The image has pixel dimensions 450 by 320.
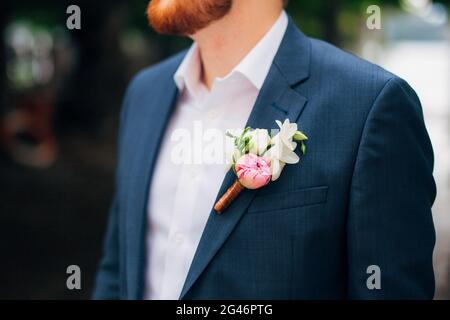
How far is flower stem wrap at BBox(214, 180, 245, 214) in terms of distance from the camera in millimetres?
1846

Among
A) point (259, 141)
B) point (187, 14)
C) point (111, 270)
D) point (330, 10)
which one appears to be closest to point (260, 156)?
point (259, 141)

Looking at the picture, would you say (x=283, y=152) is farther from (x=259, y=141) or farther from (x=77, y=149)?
(x=77, y=149)

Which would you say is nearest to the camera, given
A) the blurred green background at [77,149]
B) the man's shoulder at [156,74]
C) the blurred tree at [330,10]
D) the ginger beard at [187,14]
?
the ginger beard at [187,14]

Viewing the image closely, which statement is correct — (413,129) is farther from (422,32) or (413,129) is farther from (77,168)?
(422,32)

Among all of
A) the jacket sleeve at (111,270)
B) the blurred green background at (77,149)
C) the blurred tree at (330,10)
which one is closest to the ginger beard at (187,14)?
the jacket sleeve at (111,270)

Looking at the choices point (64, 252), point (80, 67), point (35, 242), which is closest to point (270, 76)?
point (64, 252)

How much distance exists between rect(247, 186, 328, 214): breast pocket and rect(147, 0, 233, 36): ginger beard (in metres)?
0.61

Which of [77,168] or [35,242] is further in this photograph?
[77,168]

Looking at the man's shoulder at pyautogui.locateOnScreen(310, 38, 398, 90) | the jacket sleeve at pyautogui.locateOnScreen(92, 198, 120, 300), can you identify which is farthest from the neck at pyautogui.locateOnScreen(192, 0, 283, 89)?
the jacket sleeve at pyautogui.locateOnScreen(92, 198, 120, 300)

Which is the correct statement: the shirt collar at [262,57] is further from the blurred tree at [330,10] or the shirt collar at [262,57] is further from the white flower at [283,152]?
the blurred tree at [330,10]

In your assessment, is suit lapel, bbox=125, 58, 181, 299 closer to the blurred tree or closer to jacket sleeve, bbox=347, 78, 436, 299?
jacket sleeve, bbox=347, 78, 436, 299

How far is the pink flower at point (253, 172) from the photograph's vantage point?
5.85ft
